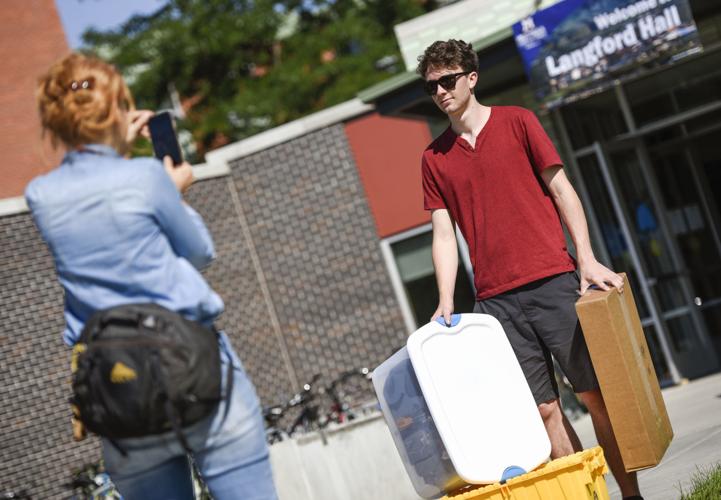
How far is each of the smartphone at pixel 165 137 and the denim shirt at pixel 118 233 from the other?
223 millimetres

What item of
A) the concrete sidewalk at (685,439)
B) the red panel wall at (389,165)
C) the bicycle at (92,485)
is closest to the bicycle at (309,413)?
the bicycle at (92,485)

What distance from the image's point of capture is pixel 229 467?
10.1ft

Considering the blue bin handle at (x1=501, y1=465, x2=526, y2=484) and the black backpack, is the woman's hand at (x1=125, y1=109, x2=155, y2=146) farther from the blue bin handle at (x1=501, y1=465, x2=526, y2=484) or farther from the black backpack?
the blue bin handle at (x1=501, y1=465, x2=526, y2=484)

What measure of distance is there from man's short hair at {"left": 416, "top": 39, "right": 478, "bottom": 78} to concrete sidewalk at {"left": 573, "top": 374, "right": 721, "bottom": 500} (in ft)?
6.74

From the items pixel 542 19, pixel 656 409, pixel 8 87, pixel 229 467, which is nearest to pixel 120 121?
pixel 229 467

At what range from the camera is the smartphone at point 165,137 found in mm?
3367

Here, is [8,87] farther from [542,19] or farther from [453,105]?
[453,105]

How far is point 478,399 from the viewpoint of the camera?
14.7ft

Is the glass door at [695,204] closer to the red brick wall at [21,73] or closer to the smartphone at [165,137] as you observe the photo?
the smartphone at [165,137]

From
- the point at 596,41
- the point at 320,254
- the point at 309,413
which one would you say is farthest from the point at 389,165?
the point at 596,41

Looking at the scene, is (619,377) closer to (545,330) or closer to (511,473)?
(545,330)

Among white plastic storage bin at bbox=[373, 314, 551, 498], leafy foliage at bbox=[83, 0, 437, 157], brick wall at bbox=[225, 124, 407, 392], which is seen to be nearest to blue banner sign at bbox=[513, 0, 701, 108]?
white plastic storage bin at bbox=[373, 314, 551, 498]

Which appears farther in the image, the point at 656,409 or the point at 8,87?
the point at 8,87

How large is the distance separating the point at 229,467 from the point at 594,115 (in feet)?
34.0
